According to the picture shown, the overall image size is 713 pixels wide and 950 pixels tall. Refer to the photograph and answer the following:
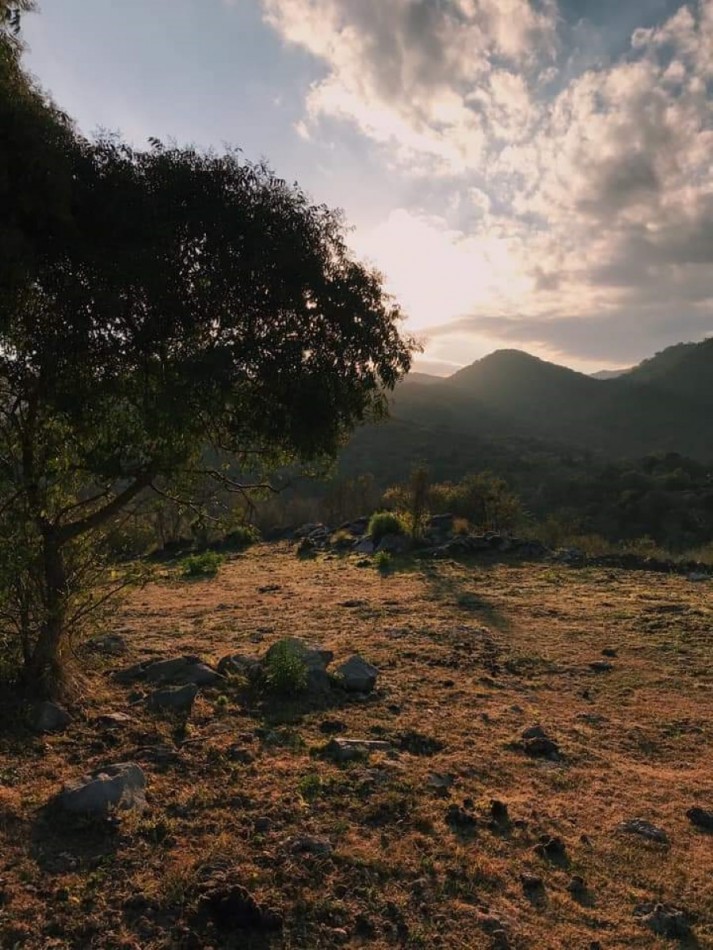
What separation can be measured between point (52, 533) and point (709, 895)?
19.5 feet

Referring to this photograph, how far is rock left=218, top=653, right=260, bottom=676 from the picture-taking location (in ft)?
24.7

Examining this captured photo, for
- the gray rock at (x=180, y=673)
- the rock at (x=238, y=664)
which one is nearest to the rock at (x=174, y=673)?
the gray rock at (x=180, y=673)

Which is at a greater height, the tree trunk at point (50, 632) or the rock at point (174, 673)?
the tree trunk at point (50, 632)

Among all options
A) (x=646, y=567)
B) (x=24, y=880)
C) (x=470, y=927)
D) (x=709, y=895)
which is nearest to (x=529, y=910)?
(x=470, y=927)

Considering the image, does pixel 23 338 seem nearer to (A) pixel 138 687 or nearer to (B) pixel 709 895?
(A) pixel 138 687

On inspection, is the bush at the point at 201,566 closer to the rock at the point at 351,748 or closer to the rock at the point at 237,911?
the rock at the point at 351,748

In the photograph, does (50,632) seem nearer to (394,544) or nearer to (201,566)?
(201,566)

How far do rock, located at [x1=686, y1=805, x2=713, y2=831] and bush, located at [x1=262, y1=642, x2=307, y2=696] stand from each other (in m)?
3.77

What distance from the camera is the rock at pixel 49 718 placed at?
568 centimetres

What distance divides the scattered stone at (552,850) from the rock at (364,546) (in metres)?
13.0

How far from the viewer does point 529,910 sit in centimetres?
392

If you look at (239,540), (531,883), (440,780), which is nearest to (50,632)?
(440,780)

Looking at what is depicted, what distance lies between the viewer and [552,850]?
4562 millimetres

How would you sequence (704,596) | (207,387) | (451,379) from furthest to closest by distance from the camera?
1. (451,379)
2. (704,596)
3. (207,387)
